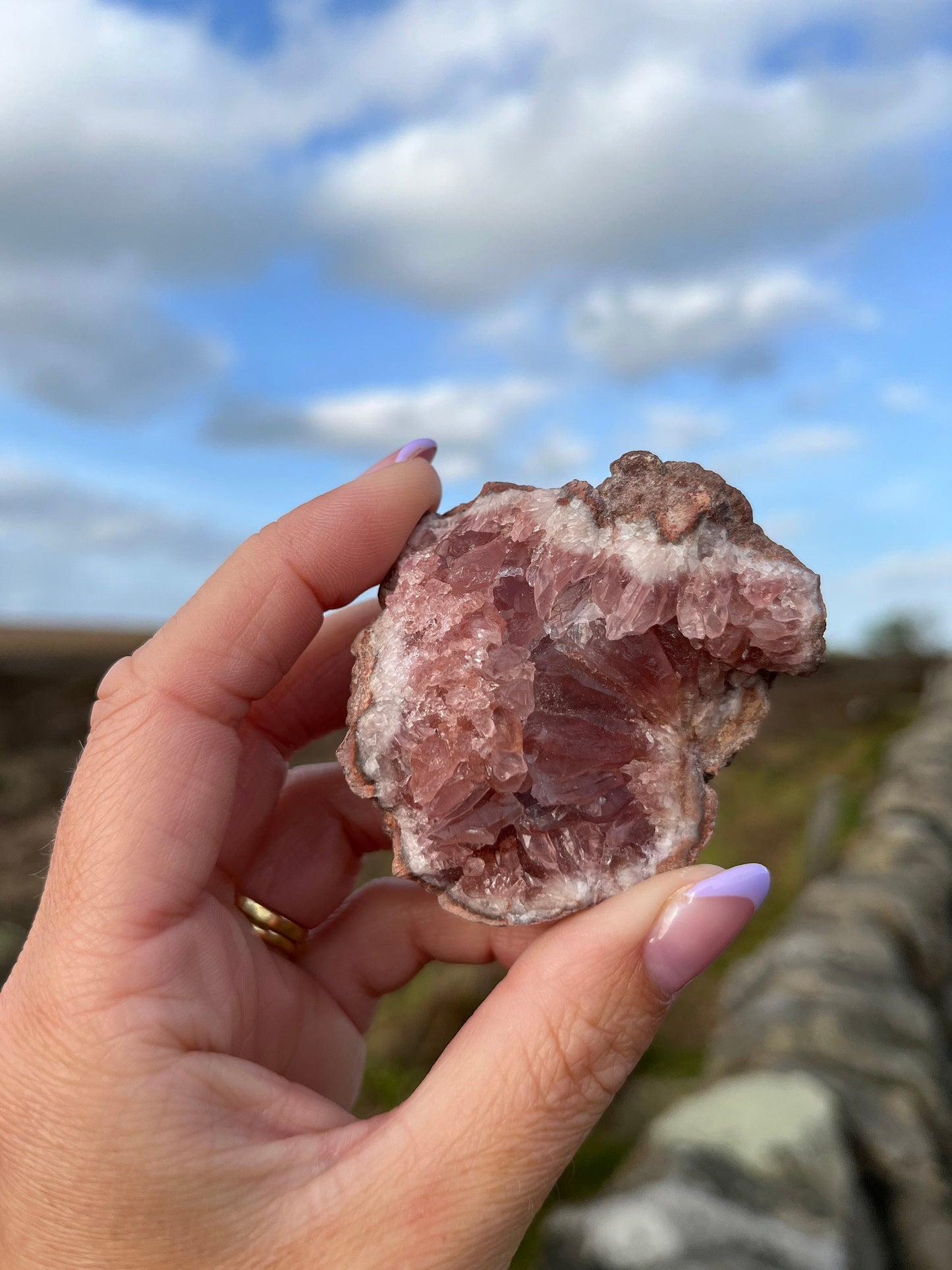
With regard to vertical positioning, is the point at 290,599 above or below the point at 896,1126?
above

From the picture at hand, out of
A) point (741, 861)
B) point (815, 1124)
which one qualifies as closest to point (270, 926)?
point (815, 1124)

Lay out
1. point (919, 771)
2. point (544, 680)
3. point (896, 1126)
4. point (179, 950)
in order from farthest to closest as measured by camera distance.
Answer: point (919, 771)
point (896, 1126)
point (544, 680)
point (179, 950)

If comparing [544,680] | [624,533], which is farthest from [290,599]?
[624,533]

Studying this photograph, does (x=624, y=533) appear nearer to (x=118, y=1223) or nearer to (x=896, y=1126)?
(x=118, y=1223)

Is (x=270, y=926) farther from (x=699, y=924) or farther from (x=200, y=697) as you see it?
(x=699, y=924)

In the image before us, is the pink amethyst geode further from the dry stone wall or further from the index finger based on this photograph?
the dry stone wall

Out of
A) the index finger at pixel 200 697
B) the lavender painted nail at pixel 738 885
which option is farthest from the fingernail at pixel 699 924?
the index finger at pixel 200 697
